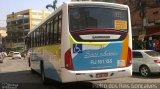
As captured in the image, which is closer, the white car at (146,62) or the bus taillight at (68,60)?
the bus taillight at (68,60)

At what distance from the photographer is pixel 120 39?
11.8 meters

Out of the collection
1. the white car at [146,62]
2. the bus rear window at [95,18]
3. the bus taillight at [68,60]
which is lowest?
the white car at [146,62]

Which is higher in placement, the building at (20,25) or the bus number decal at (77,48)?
the building at (20,25)

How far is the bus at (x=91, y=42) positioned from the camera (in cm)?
1107

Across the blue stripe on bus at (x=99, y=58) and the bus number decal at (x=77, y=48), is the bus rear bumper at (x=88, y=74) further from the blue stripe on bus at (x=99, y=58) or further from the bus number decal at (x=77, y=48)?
the bus number decal at (x=77, y=48)

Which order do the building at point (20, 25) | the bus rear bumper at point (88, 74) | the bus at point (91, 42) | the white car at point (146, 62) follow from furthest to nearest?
the building at point (20, 25) → the white car at point (146, 62) → the bus at point (91, 42) → the bus rear bumper at point (88, 74)

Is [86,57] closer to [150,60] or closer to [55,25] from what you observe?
[55,25]

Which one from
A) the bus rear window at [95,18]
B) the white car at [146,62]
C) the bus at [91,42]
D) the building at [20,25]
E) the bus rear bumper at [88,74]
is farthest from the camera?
the building at [20,25]

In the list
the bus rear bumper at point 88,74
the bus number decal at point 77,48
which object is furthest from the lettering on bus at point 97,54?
the bus rear bumper at point 88,74

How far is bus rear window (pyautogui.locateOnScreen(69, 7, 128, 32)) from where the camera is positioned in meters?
11.2

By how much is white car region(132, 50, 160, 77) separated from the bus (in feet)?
19.3

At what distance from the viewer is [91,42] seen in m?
11.2

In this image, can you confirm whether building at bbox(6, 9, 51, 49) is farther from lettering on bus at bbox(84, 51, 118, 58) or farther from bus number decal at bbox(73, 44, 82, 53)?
bus number decal at bbox(73, 44, 82, 53)

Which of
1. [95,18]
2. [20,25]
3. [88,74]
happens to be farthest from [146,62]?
[20,25]
